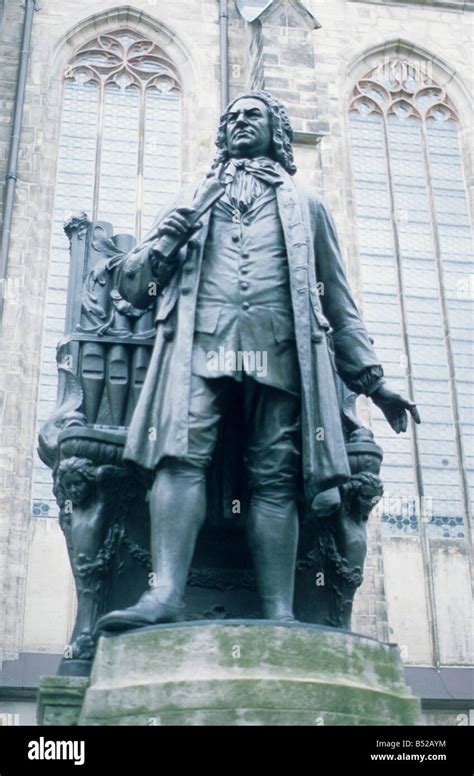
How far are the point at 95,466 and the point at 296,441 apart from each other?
69cm

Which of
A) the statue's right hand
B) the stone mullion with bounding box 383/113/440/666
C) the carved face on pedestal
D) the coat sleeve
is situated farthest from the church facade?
the statue's right hand

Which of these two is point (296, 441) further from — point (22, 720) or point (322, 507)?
point (22, 720)

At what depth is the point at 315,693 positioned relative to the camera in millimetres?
3189

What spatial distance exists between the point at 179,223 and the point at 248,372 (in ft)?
1.87

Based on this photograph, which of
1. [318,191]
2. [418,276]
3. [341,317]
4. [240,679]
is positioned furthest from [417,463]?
[240,679]

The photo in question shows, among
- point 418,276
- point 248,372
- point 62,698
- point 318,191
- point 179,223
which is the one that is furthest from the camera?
point 418,276

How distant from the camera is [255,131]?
4348mm

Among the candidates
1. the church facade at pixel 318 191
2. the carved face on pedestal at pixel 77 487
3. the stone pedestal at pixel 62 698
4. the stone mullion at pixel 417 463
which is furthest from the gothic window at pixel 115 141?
the stone pedestal at pixel 62 698

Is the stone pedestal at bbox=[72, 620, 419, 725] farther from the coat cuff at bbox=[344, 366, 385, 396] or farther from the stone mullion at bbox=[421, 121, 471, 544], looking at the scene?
the stone mullion at bbox=[421, 121, 471, 544]

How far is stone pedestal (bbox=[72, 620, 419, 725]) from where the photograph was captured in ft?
10.2

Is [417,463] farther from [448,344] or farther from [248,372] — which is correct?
[248,372]

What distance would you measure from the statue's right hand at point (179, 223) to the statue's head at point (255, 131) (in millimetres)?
564

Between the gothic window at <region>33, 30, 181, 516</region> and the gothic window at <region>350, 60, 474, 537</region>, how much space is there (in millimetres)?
2387
